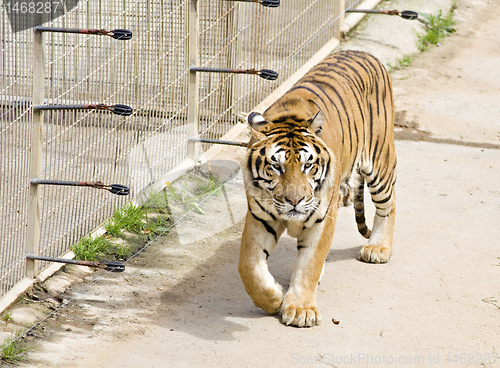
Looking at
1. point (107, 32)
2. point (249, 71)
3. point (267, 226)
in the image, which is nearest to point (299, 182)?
point (267, 226)

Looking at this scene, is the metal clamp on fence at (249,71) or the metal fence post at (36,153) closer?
the metal fence post at (36,153)

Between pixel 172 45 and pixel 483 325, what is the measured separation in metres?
3.03

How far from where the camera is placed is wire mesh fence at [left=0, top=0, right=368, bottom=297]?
3564 millimetres

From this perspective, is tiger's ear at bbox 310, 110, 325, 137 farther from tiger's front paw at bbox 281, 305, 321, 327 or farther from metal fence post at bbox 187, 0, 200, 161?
metal fence post at bbox 187, 0, 200, 161

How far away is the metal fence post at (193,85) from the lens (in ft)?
17.5

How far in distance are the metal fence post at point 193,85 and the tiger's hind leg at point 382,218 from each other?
1.69 metres

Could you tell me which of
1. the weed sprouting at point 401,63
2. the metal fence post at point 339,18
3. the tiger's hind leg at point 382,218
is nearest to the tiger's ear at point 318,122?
the tiger's hind leg at point 382,218

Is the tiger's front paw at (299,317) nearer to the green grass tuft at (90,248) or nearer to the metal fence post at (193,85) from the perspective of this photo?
the green grass tuft at (90,248)

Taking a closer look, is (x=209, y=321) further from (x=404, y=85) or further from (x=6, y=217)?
(x=404, y=85)

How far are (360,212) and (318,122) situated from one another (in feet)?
4.14

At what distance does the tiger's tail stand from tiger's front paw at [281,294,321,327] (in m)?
1.23

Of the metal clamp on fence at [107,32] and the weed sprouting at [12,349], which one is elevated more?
the metal clamp on fence at [107,32]

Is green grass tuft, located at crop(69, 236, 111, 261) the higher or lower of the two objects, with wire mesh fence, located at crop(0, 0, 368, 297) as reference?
lower

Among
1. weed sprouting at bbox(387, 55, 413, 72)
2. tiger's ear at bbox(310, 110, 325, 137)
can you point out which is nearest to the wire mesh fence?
tiger's ear at bbox(310, 110, 325, 137)
